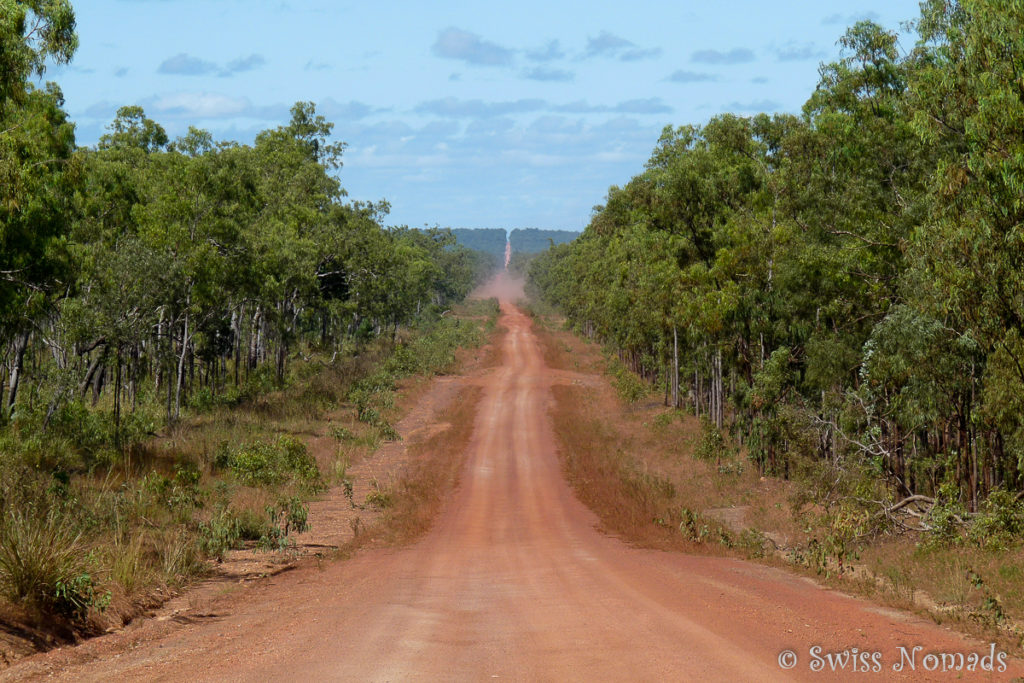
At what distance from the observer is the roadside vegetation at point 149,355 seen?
13.3 metres

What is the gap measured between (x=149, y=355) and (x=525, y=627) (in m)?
33.7

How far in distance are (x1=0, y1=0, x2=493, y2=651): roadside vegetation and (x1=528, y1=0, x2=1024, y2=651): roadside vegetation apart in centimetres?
1107

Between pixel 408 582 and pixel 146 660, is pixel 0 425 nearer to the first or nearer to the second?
pixel 408 582

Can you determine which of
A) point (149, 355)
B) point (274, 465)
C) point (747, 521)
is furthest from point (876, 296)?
point (149, 355)

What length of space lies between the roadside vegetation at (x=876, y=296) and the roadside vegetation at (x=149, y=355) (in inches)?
436

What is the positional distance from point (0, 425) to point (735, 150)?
81.8ft

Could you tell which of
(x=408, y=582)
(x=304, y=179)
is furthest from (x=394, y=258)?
(x=408, y=582)

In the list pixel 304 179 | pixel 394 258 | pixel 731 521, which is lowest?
pixel 731 521

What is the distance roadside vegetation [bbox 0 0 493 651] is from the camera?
13.3 meters

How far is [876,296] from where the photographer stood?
21.9m

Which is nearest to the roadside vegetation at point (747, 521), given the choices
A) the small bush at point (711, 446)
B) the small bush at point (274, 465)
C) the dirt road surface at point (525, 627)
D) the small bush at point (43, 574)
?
the small bush at point (711, 446)

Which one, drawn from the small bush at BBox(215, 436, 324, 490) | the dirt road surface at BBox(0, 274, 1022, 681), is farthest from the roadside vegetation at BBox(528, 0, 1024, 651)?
the small bush at BBox(215, 436, 324, 490)

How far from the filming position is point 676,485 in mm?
25750

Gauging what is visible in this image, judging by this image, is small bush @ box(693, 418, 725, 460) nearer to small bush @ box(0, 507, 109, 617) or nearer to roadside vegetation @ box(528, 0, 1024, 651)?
roadside vegetation @ box(528, 0, 1024, 651)
